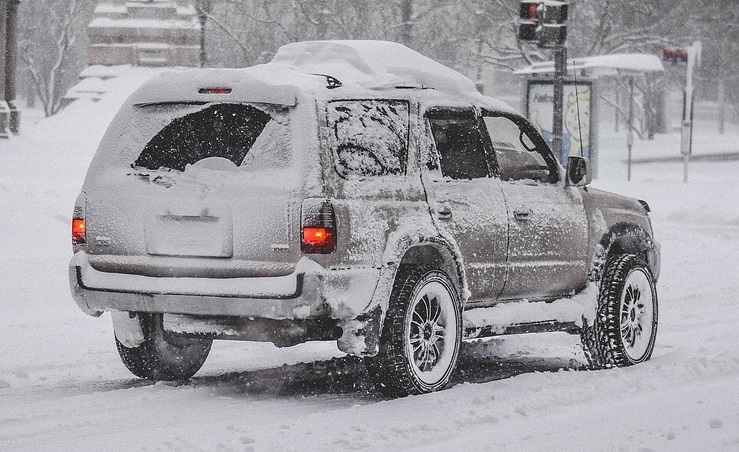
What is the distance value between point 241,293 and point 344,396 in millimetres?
1141

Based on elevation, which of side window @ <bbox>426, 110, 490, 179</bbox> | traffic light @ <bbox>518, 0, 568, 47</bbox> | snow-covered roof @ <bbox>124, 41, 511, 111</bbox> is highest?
traffic light @ <bbox>518, 0, 568, 47</bbox>

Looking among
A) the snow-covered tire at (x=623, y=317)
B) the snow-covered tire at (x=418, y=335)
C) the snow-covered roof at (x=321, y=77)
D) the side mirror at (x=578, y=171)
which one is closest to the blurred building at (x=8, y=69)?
the snow-covered roof at (x=321, y=77)

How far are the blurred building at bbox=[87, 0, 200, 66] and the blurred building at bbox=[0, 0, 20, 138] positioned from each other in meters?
9.49

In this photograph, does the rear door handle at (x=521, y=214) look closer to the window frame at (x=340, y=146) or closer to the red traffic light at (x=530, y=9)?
the window frame at (x=340, y=146)

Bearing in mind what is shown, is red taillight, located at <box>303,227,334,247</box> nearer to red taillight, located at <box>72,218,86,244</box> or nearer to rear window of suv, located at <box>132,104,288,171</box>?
rear window of suv, located at <box>132,104,288,171</box>

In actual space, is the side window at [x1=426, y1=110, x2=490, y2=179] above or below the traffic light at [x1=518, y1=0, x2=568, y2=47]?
below

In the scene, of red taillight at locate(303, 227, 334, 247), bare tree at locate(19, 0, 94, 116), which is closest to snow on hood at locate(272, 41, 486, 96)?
red taillight at locate(303, 227, 334, 247)

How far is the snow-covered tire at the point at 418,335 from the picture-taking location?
295 inches

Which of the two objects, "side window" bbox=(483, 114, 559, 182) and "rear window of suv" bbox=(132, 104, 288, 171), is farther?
"side window" bbox=(483, 114, 559, 182)

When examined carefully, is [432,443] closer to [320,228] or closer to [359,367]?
[320,228]

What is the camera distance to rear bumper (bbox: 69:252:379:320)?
7027 mm

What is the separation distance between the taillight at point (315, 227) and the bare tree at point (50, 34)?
168 ft

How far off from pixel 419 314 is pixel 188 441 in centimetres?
192

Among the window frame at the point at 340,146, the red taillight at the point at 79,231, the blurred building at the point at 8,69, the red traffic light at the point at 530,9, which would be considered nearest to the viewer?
the window frame at the point at 340,146
